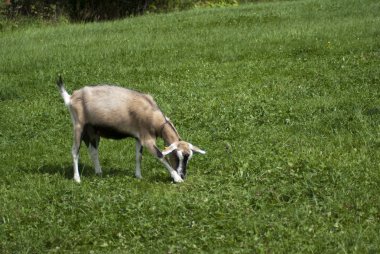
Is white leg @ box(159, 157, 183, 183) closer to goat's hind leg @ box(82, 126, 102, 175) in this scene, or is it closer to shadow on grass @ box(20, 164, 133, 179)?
shadow on grass @ box(20, 164, 133, 179)

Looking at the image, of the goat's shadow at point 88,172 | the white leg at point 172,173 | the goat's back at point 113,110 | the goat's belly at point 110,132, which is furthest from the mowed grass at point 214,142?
the goat's back at point 113,110

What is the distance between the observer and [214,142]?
425 inches

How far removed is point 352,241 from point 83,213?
2937 mm

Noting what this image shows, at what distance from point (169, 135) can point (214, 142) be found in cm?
152

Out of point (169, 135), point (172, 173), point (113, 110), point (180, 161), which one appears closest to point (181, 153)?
point (180, 161)

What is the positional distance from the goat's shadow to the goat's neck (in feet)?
1.55

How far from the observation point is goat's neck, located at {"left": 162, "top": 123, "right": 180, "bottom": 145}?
9398 mm

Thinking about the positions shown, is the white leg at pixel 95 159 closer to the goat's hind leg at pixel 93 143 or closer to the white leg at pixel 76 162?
the goat's hind leg at pixel 93 143

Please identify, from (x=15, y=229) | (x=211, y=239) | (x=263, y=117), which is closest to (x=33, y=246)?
(x=15, y=229)

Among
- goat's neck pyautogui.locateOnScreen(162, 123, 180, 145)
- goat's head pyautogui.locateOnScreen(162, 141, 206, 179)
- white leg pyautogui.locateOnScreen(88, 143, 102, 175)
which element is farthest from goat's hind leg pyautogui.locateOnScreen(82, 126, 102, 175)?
goat's head pyautogui.locateOnScreen(162, 141, 206, 179)

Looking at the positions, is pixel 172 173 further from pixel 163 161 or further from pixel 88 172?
pixel 88 172

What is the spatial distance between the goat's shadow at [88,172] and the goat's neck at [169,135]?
473 millimetres

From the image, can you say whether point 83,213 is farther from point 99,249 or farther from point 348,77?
point 348,77

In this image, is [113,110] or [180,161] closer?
[180,161]
